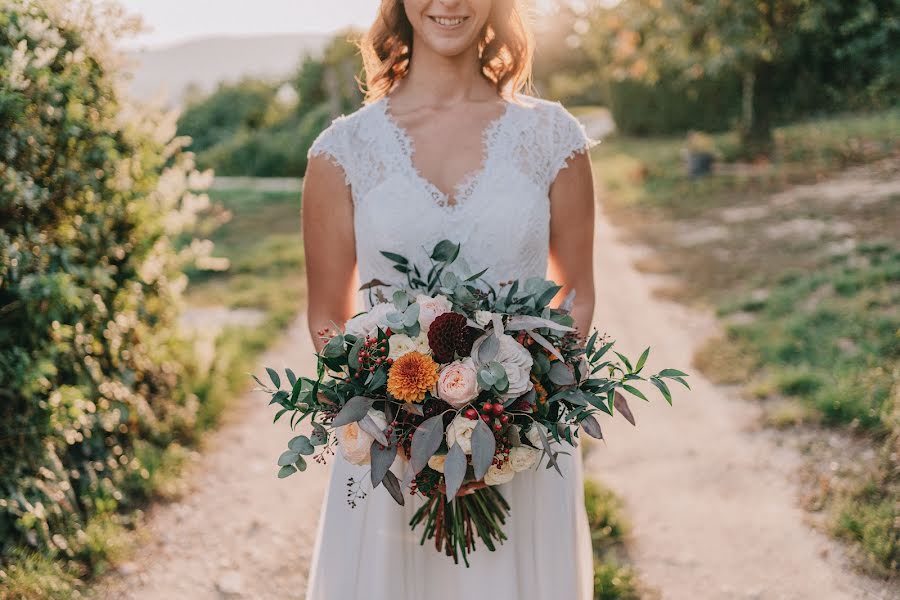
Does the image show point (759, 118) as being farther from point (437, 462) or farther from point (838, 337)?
point (437, 462)

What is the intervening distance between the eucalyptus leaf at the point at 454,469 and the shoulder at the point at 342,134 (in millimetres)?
1066

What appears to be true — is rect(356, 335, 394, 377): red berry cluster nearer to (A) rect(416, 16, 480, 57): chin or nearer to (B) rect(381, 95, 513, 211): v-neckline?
(B) rect(381, 95, 513, 211): v-neckline

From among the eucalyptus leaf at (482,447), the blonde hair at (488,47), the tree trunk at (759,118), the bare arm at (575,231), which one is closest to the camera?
the eucalyptus leaf at (482,447)

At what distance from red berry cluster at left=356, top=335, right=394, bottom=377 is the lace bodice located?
52 centimetres

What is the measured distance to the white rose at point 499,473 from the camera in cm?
185

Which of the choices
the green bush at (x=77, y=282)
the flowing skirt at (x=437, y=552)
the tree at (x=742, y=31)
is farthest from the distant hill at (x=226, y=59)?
the flowing skirt at (x=437, y=552)

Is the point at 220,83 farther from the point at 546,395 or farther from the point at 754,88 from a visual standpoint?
the point at 546,395

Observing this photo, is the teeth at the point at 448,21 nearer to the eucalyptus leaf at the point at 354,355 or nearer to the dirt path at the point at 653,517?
the eucalyptus leaf at the point at 354,355

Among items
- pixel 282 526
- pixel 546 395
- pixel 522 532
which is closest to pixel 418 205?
pixel 546 395

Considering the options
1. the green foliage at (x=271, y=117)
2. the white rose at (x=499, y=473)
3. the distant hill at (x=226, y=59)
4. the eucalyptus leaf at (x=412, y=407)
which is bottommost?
the white rose at (x=499, y=473)

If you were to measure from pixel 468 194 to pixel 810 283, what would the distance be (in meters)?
5.56

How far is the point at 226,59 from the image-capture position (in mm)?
36250

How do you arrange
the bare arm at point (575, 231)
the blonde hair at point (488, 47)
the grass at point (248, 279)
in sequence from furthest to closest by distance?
the grass at point (248, 279)
the blonde hair at point (488, 47)
the bare arm at point (575, 231)

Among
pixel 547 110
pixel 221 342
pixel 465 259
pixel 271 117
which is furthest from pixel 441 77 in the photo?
pixel 271 117
